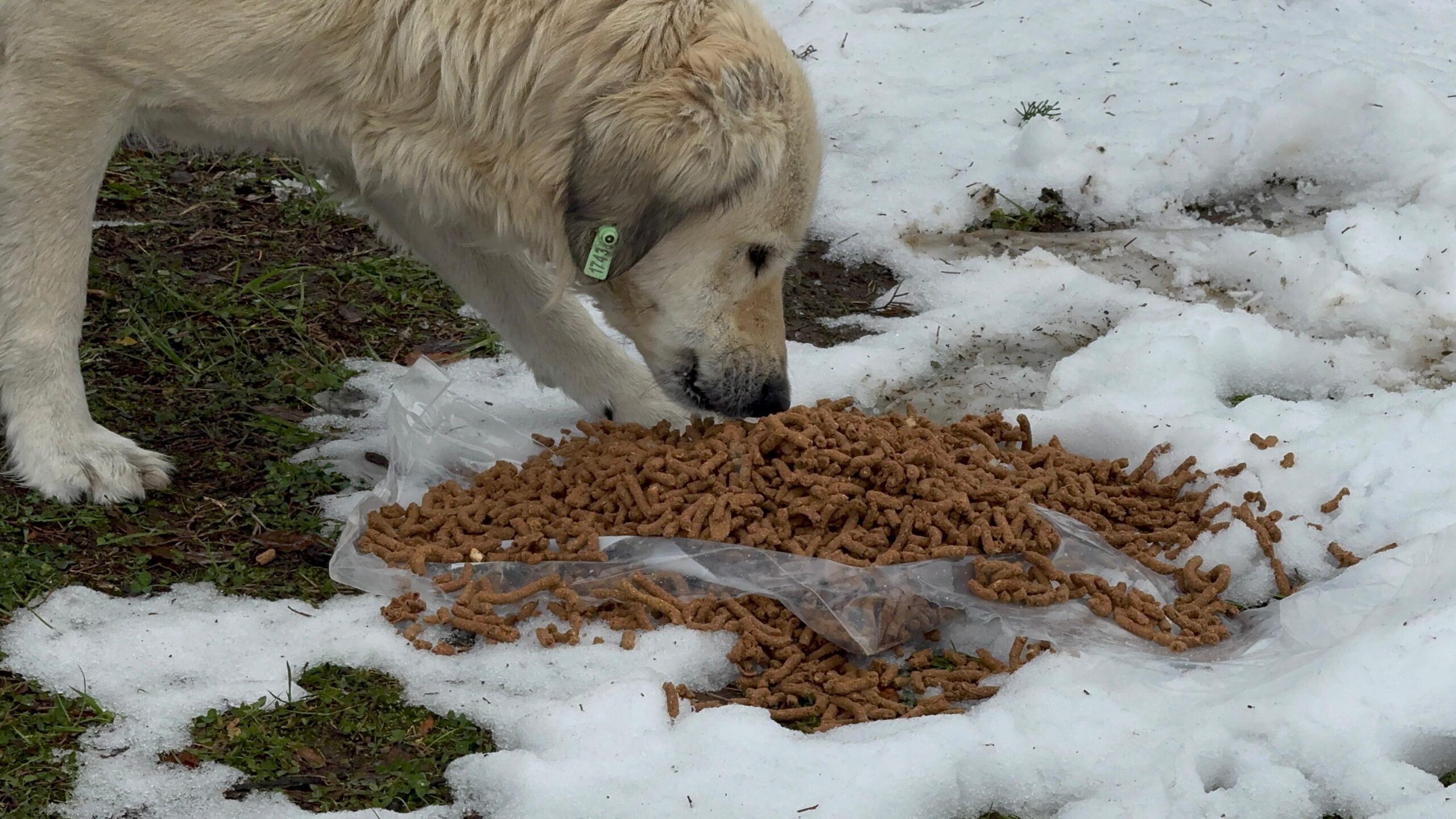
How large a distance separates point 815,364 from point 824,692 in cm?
180

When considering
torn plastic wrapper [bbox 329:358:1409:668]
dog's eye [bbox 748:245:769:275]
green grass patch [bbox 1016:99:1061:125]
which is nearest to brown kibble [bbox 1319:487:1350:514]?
torn plastic wrapper [bbox 329:358:1409:668]

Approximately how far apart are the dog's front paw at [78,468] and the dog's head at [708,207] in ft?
4.34

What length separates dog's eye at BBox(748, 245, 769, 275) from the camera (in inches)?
136

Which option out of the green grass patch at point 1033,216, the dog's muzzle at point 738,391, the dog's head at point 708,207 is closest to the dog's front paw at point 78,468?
the dog's head at point 708,207

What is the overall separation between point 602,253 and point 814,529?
0.87 m

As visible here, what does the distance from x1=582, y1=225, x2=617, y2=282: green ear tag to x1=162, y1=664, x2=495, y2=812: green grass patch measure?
1.10 m

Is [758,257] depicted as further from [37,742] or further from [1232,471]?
[37,742]

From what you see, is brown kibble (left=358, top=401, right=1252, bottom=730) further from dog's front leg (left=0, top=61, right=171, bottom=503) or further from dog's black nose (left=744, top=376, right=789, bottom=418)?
dog's front leg (left=0, top=61, right=171, bottom=503)

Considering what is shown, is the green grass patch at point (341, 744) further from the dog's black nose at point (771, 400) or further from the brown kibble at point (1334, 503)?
the brown kibble at point (1334, 503)

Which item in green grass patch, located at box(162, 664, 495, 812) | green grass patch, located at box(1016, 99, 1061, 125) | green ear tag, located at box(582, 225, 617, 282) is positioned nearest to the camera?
green grass patch, located at box(162, 664, 495, 812)

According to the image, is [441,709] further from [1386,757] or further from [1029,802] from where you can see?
[1386,757]

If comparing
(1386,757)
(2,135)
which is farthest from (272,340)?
(1386,757)

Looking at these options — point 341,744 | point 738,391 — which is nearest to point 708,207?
point 738,391

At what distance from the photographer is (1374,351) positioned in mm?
4344
